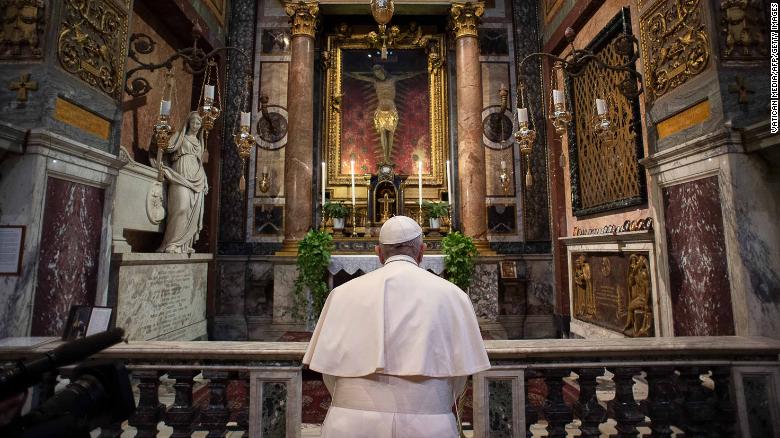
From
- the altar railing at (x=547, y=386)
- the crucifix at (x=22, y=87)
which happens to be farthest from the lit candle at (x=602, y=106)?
the crucifix at (x=22, y=87)

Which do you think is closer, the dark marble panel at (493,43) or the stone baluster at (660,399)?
the stone baluster at (660,399)

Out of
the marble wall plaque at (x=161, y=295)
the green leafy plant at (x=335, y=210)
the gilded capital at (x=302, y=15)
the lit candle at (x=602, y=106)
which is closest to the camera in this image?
the lit candle at (x=602, y=106)

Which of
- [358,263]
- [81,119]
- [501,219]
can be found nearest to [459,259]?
[358,263]

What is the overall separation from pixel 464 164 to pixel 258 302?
4.89m

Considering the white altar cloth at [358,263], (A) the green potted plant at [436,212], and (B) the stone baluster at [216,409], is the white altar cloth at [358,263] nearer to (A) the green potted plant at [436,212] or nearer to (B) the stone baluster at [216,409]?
(A) the green potted plant at [436,212]

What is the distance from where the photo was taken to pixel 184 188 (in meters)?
6.28

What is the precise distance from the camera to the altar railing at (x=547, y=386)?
2.33 meters

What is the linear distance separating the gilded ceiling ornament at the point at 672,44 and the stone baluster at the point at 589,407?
130 inches

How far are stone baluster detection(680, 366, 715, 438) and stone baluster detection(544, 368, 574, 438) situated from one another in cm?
72

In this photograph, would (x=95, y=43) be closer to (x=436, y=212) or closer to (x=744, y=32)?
(x=436, y=212)

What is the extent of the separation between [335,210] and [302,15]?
406cm

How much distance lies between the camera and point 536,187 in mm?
8070

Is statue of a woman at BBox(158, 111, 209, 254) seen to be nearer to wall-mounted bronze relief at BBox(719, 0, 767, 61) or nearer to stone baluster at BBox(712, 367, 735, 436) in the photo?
stone baluster at BBox(712, 367, 735, 436)

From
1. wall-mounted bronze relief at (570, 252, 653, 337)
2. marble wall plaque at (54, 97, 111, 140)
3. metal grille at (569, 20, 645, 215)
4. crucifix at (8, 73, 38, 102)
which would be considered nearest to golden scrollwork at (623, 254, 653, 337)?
wall-mounted bronze relief at (570, 252, 653, 337)
